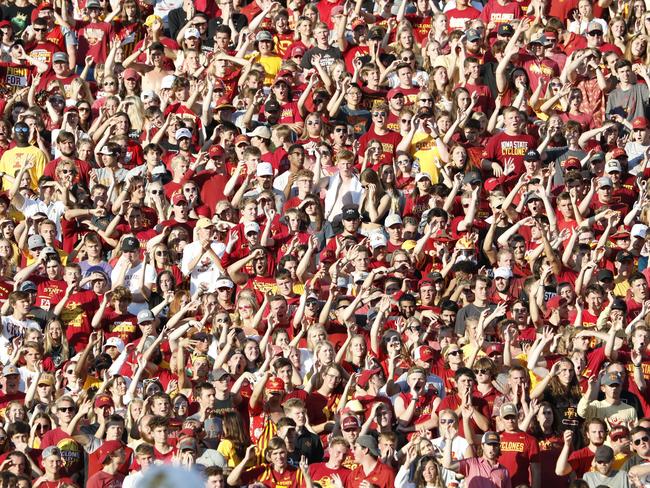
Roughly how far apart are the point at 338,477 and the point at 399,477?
0.50m

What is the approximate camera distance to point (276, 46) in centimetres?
2270

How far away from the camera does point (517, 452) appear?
16484 mm

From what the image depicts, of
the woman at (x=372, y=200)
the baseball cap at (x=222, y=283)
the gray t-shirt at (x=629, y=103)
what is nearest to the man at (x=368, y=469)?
the baseball cap at (x=222, y=283)

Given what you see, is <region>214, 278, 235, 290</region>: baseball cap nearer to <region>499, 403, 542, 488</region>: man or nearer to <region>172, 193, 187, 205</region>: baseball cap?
<region>172, 193, 187, 205</region>: baseball cap

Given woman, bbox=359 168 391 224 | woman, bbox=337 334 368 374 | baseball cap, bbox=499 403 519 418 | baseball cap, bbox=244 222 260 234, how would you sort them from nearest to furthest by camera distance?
baseball cap, bbox=499 403 519 418 → woman, bbox=337 334 368 374 → baseball cap, bbox=244 222 260 234 → woman, bbox=359 168 391 224

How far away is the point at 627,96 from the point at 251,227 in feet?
15.9

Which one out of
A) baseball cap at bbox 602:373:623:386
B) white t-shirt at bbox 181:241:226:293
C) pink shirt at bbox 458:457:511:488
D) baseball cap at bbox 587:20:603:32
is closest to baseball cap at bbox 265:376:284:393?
pink shirt at bbox 458:457:511:488

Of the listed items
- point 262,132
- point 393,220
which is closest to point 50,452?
point 393,220

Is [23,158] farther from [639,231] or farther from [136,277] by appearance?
[639,231]

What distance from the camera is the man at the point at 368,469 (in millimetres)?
15938

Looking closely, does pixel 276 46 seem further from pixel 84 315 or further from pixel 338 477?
pixel 338 477

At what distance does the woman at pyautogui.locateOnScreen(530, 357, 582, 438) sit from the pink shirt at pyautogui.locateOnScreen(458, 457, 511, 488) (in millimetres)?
1223

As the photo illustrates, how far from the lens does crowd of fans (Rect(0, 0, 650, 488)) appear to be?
16500 millimetres

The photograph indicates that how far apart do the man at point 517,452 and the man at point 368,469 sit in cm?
Answer: 105
